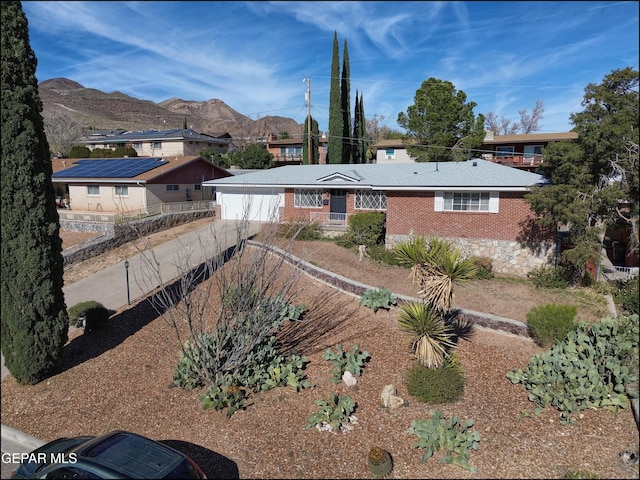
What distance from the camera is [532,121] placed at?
2352 inches

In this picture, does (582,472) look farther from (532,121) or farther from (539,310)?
(532,121)

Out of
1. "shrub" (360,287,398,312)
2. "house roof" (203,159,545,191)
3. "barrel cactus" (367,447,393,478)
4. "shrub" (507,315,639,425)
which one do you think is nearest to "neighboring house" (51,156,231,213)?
"house roof" (203,159,545,191)

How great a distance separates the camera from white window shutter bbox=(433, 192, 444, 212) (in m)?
18.4

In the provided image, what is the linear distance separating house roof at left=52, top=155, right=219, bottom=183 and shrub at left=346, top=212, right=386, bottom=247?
15.9 metres

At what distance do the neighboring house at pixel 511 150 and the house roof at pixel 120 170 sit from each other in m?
22.3

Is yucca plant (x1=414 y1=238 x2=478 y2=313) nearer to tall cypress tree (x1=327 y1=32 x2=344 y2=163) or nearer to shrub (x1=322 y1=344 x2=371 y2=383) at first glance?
shrub (x1=322 y1=344 x2=371 y2=383)

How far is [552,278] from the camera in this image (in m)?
15.4

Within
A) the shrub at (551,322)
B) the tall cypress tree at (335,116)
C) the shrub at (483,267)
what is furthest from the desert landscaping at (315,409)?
the tall cypress tree at (335,116)

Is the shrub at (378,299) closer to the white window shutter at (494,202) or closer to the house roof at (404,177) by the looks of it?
the house roof at (404,177)

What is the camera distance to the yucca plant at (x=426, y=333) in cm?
941

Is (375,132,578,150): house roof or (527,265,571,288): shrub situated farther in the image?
(375,132,578,150): house roof

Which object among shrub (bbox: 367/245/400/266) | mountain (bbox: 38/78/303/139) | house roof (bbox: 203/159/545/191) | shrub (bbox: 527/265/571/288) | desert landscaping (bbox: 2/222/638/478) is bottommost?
desert landscaping (bbox: 2/222/638/478)

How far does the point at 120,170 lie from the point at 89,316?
2153 centimetres

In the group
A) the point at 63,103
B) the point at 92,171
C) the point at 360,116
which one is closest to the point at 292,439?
the point at 92,171
